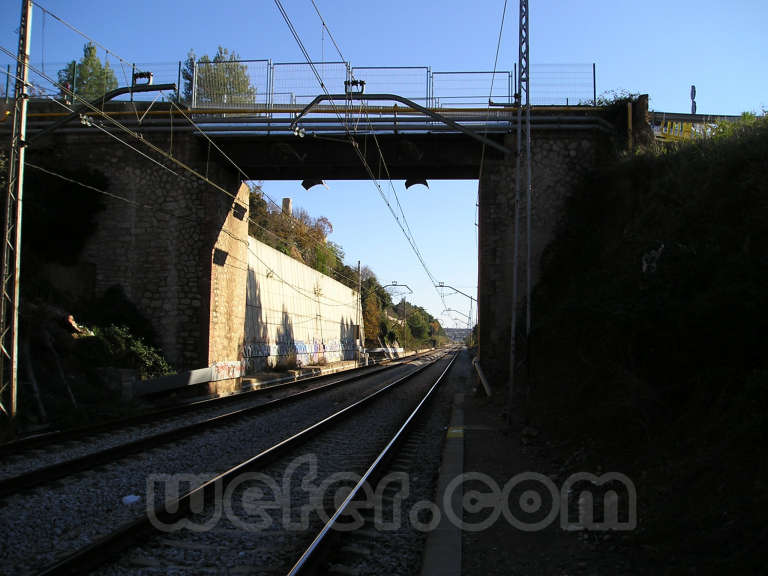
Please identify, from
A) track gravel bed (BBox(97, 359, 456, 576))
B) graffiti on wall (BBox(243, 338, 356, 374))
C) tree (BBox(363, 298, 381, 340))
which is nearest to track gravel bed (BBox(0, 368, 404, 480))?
track gravel bed (BBox(97, 359, 456, 576))

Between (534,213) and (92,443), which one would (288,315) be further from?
(92,443)

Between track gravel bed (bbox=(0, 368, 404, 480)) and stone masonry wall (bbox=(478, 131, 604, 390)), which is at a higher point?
stone masonry wall (bbox=(478, 131, 604, 390))

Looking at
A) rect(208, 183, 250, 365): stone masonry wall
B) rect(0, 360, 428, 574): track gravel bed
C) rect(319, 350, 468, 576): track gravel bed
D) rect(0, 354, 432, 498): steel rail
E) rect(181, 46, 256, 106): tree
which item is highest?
rect(181, 46, 256, 106): tree

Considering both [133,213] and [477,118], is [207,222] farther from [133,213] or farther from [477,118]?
[477,118]

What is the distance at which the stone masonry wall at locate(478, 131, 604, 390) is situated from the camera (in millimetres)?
19531

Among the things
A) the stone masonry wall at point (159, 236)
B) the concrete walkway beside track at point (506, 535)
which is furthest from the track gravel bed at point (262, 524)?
the stone masonry wall at point (159, 236)

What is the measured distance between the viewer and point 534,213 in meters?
19.8

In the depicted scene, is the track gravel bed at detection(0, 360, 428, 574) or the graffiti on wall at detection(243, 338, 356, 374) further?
the graffiti on wall at detection(243, 338, 356, 374)

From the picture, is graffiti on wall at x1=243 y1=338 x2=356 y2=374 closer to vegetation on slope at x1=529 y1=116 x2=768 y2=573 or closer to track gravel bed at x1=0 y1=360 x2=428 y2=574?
track gravel bed at x1=0 y1=360 x2=428 y2=574

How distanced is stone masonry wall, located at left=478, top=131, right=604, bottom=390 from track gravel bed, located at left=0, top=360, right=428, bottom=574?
9239 mm

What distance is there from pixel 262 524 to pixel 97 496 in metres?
2.30

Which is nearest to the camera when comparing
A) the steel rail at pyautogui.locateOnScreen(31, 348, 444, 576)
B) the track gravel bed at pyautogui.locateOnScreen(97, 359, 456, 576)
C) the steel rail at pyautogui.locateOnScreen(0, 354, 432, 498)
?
the steel rail at pyautogui.locateOnScreen(31, 348, 444, 576)

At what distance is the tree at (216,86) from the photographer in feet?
68.1

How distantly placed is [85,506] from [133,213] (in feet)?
52.6
